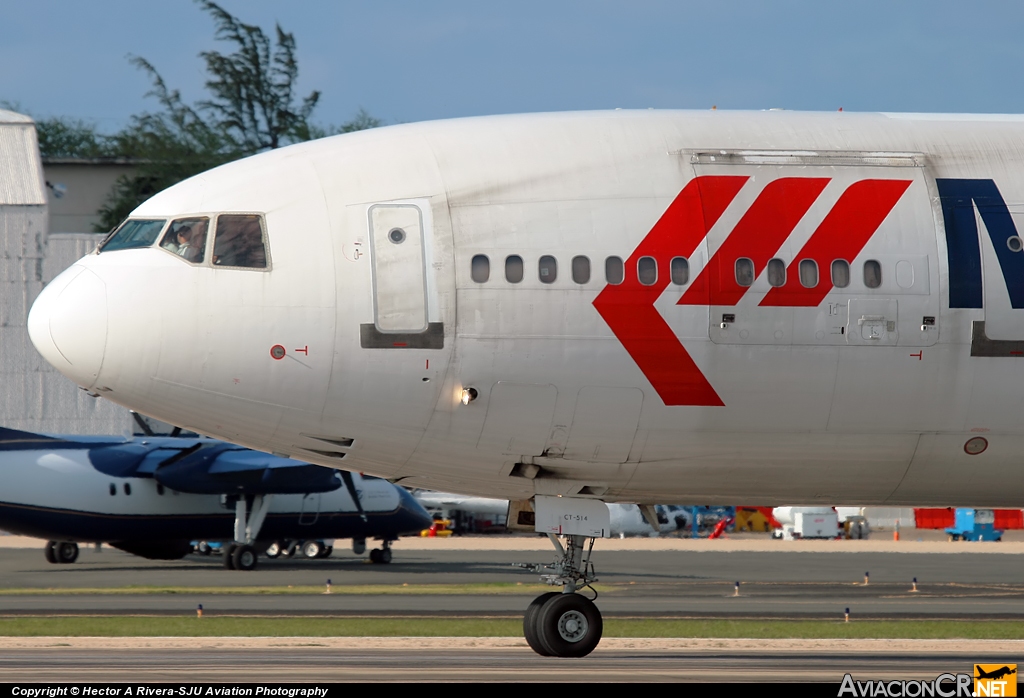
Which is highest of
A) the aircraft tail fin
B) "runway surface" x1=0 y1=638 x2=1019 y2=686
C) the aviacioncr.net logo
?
the aircraft tail fin

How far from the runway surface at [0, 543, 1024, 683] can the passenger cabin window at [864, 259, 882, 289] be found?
15.1 feet

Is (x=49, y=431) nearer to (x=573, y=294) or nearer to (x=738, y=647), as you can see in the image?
(x=738, y=647)

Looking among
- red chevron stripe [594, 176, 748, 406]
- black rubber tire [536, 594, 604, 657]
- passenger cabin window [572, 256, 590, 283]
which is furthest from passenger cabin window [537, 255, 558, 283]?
black rubber tire [536, 594, 604, 657]

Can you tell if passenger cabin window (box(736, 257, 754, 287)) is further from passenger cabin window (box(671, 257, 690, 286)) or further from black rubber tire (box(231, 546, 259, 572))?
black rubber tire (box(231, 546, 259, 572))

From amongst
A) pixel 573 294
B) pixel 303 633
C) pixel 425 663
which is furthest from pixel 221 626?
pixel 573 294

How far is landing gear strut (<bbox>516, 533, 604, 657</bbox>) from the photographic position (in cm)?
1372

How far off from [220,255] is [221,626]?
13675 mm

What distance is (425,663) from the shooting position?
16703mm

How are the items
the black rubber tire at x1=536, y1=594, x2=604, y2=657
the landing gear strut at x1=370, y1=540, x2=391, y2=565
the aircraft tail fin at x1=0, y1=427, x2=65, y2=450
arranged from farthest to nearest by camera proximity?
the landing gear strut at x1=370, y1=540, x2=391, y2=565, the aircraft tail fin at x1=0, y1=427, x2=65, y2=450, the black rubber tire at x1=536, y1=594, x2=604, y2=657

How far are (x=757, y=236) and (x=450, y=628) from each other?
1349 cm

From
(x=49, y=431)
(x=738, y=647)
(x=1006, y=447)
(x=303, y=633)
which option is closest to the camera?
(x=1006, y=447)

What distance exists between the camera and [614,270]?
1295cm

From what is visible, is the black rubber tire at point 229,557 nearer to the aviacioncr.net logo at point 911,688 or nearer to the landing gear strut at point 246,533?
the landing gear strut at point 246,533

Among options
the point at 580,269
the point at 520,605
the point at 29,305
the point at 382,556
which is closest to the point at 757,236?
the point at 580,269
